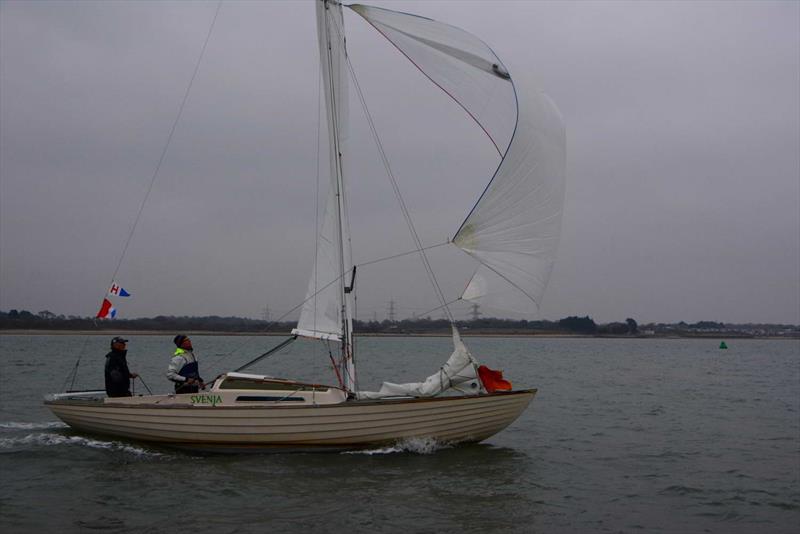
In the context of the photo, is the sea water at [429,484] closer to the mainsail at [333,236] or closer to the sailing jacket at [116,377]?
the sailing jacket at [116,377]

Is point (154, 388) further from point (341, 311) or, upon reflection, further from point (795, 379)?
point (795, 379)

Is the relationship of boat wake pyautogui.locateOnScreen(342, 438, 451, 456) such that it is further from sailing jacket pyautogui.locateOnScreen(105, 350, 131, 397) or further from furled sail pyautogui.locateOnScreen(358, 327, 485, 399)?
sailing jacket pyautogui.locateOnScreen(105, 350, 131, 397)

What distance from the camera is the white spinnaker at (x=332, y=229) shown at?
12969 mm

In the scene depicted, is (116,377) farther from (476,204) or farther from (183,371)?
(476,204)

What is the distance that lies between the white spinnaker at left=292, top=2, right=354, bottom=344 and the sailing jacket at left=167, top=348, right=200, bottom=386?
2.12 meters

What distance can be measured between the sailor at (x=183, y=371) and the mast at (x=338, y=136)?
2.76 m

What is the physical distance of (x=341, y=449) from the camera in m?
12.7

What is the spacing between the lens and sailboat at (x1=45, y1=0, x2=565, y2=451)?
39.0 ft

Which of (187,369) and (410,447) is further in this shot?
(187,369)

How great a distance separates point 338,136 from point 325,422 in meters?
5.03

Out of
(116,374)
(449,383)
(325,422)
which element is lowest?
(325,422)

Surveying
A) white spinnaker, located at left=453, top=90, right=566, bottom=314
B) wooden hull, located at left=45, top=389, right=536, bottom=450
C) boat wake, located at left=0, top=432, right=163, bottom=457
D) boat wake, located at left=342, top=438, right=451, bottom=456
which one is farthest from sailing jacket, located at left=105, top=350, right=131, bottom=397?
white spinnaker, located at left=453, top=90, right=566, bottom=314

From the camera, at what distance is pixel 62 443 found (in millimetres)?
14008

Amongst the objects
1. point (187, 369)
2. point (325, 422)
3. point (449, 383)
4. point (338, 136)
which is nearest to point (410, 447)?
point (449, 383)
